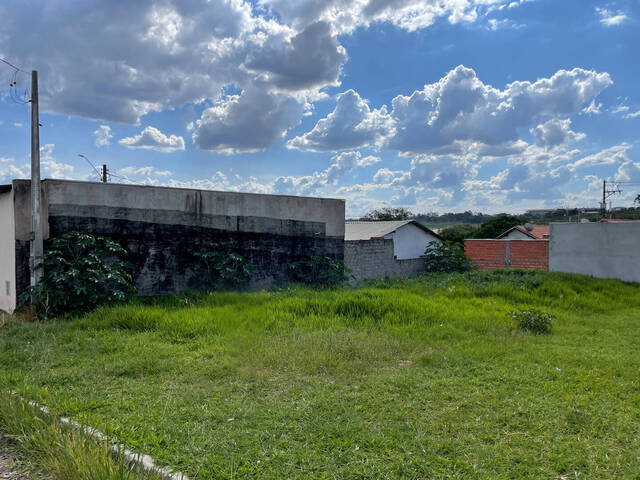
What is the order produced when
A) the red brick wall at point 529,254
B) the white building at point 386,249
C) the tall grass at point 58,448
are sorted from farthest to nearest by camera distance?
the red brick wall at point 529,254, the white building at point 386,249, the tall grass at point 58,448

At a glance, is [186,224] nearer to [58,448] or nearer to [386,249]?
[58,448]

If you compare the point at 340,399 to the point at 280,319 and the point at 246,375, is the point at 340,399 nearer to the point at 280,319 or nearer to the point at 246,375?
the point at 246,375

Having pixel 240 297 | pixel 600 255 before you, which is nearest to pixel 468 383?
pixel 240 297

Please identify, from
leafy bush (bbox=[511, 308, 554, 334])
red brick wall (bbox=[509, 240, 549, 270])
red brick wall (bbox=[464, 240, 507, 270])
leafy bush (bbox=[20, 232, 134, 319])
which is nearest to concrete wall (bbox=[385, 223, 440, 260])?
red brick wall (bbox=[464, 240, 507, 270])

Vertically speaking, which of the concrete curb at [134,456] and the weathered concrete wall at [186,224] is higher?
the weathered concrete wall at [186,224]

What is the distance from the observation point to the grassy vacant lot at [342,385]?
9.60 ft

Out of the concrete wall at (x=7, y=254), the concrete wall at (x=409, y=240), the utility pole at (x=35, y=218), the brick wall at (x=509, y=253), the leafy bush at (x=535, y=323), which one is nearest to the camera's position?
the leafy bush at (x=535, y=323)

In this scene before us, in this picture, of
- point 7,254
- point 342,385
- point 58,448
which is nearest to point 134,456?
point 58,448

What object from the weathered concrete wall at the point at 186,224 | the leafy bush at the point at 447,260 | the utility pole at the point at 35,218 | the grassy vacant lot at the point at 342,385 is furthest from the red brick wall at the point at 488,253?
the utility pole at the point at 35,218

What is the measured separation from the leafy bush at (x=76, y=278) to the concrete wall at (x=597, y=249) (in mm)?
12956

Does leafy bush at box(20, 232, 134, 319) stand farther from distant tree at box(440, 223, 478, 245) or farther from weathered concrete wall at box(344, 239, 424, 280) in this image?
distant tree at box(440, 223, 478, 245)

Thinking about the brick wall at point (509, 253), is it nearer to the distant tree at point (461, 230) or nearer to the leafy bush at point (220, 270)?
the leafy bush at point (220, 270)

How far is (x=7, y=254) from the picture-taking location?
7742 millimetres

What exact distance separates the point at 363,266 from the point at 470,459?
360 inches
